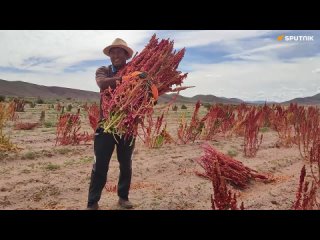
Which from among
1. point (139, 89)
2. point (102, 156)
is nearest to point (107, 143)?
point (102, 156)

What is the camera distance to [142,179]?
17.0 ft

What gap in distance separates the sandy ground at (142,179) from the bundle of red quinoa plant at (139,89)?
0.95 m

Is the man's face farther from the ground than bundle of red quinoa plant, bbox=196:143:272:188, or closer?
farther from the ground

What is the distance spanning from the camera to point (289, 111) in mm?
9805

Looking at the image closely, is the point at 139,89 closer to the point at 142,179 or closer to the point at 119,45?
the point at 119,45

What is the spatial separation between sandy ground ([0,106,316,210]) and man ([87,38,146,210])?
0.39 metres

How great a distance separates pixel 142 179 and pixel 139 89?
6.14ft

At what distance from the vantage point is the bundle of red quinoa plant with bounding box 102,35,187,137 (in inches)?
141

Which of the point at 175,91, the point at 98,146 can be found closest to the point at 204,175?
the point at 175,91

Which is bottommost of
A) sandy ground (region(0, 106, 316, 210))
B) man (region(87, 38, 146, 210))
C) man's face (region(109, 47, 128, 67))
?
sandy ground (region(0, 106, 316, 210))

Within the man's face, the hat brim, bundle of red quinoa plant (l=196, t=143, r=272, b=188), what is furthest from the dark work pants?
bundle of red quinoa plant (l=196, t=143, r=272, b=188)

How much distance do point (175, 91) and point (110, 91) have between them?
756mm

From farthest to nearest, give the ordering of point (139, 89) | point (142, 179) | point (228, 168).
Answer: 1. point (142, 179)
2. point (228, 168)
3. point (139, 89)

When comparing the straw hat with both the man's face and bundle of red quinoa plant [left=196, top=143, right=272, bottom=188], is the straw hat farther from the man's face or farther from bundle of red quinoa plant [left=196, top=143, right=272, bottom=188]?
bundle of red quinoa plant [left=196, top=143, right=272, bottom=188]
